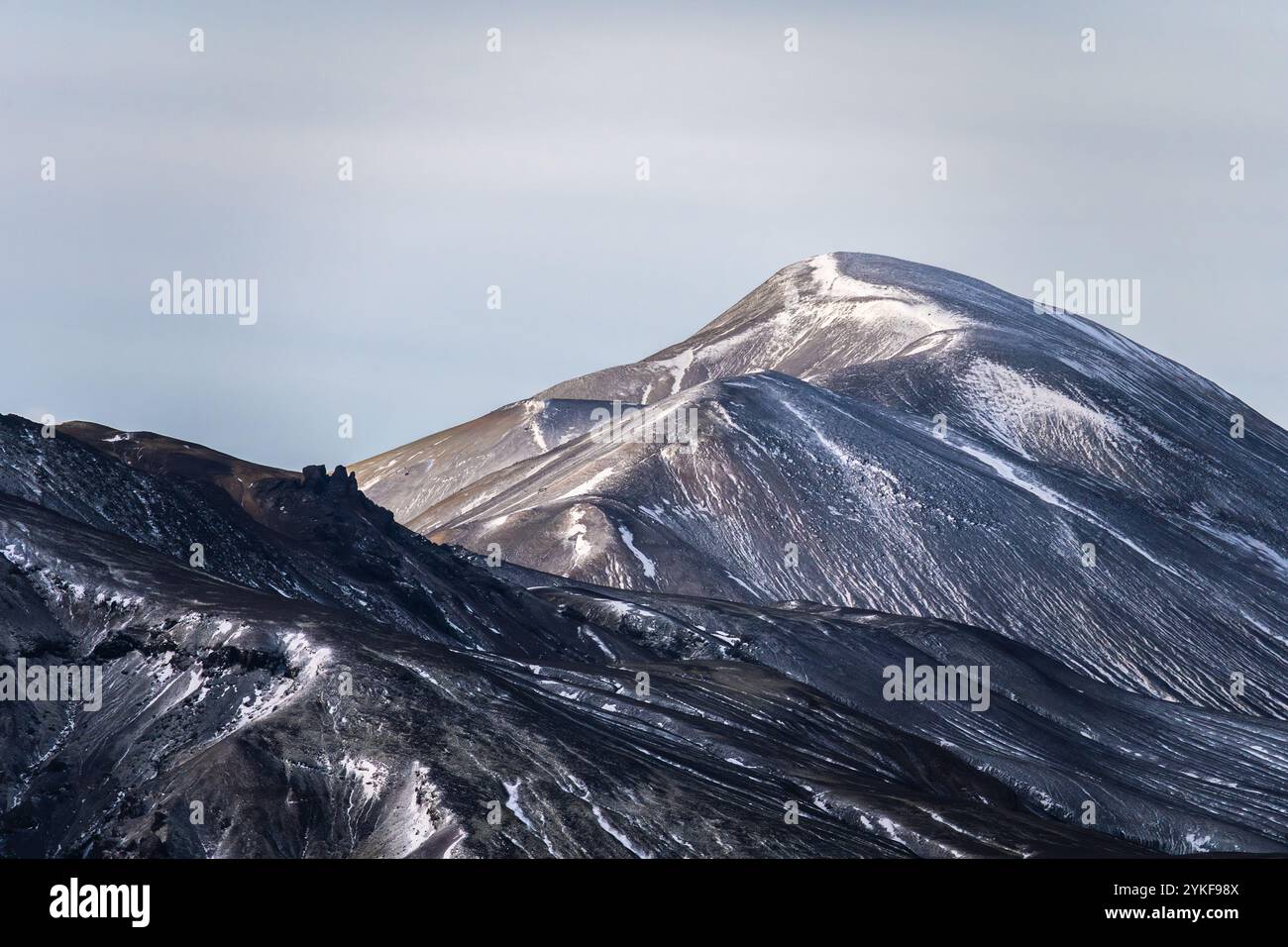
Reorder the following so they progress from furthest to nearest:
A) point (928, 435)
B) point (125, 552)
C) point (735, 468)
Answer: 1. point (928, 435)
2. point (735, 468)
3. point (125, 552)

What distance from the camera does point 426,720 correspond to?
78.4 metres

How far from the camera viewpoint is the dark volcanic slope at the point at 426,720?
73438mm

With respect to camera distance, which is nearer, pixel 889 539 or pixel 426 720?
pixel 426 720

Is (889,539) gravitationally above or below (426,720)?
below

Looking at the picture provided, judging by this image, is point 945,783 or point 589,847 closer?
point 589,847

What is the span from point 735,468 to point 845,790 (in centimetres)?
9037

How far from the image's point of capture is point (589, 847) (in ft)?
241

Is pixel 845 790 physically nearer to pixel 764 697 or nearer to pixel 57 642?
pixel 764 697

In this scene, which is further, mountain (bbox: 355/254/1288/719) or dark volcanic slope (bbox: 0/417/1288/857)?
mountain (bbox: 355/254/1288/719)

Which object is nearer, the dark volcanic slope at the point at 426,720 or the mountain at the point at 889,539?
the dark volcanic slope at the point at 426,720

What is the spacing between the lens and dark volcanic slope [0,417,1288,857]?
73438mm
